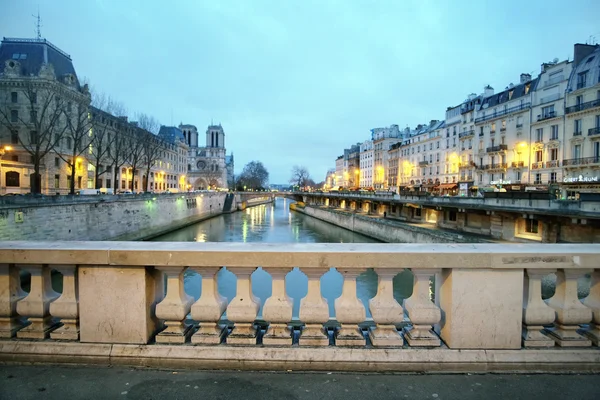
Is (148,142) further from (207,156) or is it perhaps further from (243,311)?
(207,156)

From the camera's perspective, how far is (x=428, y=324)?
2.86m

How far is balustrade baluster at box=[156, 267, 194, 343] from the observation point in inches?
112

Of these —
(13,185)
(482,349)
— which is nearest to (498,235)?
(482,349)

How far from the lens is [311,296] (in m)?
2.88

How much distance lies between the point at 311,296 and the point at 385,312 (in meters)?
0.63

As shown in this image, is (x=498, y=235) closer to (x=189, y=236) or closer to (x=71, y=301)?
(x=71, y=301)

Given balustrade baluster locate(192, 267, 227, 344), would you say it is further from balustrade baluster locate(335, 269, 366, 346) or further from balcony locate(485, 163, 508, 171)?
balcony locate(485, 163, 508, 171)

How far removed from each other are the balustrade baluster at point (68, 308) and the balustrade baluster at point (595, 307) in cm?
437

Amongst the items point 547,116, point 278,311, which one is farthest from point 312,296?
point 547,116

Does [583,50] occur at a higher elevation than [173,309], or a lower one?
higher

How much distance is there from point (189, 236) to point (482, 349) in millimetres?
42677

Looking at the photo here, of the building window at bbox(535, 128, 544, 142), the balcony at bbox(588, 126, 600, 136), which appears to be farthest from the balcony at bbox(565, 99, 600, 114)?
the building window at bbox(535, 128, 544, 142)

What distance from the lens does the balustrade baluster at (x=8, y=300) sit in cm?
291

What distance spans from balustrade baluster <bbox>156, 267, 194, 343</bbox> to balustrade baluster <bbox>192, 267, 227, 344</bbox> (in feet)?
0.37
